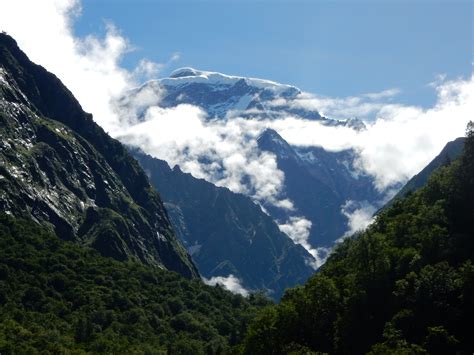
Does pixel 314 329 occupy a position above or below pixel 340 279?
below

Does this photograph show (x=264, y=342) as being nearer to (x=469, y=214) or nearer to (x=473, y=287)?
(x=473, y=287)

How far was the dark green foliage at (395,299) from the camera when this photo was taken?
141 meters

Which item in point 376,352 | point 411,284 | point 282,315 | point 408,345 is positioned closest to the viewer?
point 376,352

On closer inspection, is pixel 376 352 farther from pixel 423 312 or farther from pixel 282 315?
pixel 282 315

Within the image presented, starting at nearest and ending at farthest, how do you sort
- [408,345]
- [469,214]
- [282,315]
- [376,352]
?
[376,352] < [408,345] < [282,315] < [469,214]

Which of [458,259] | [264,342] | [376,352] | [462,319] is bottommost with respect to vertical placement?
[376,352]

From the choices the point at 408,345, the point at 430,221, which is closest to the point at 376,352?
the point at 408,345

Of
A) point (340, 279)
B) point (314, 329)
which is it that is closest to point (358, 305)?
point (314, 329)

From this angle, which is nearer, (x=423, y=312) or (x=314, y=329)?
(x=423, y=312)

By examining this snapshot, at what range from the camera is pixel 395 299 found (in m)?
158

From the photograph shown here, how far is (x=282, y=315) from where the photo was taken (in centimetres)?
16912

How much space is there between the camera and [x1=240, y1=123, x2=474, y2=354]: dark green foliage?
463ft

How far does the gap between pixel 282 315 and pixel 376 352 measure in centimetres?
5216

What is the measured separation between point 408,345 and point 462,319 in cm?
1914
